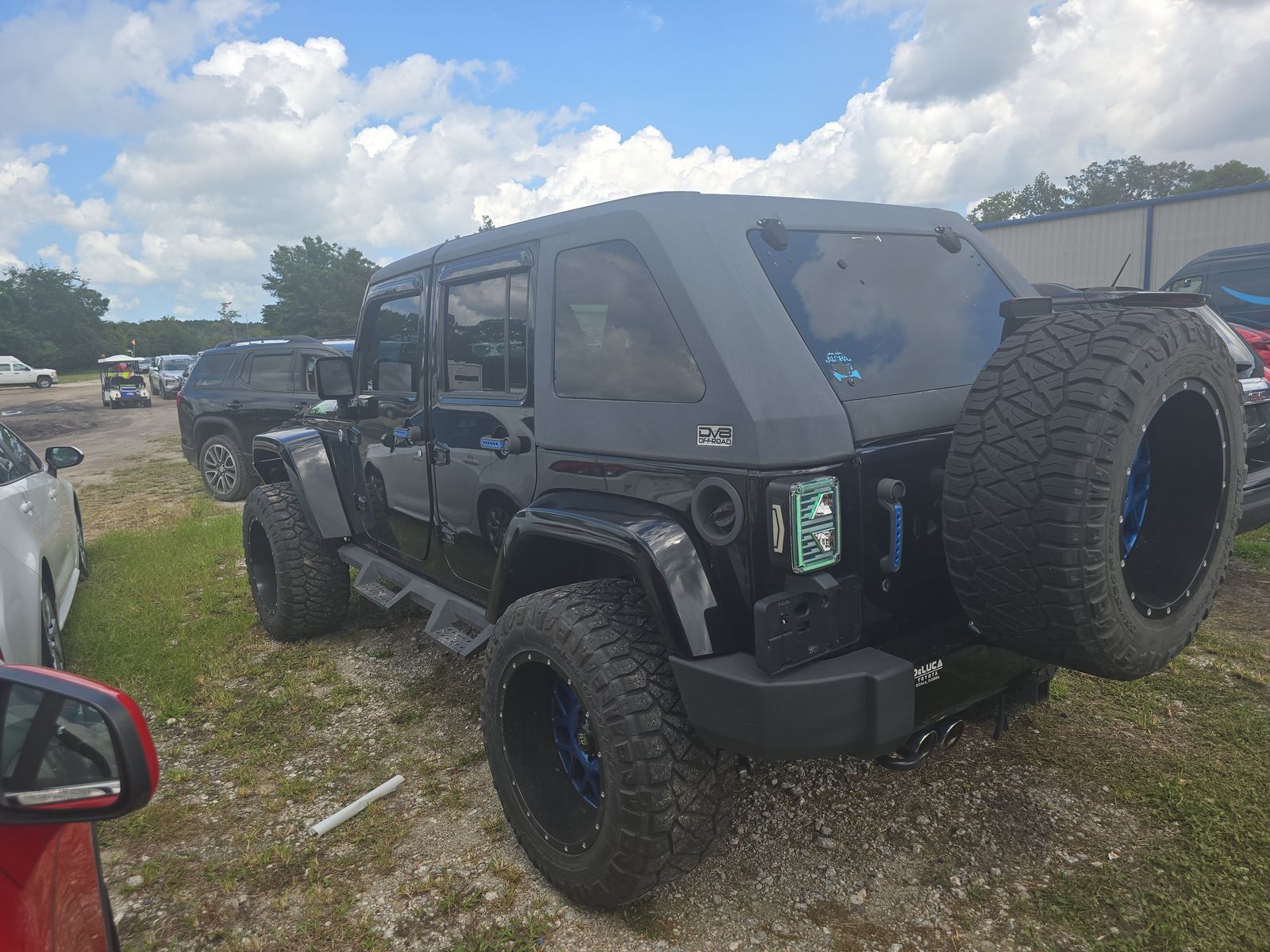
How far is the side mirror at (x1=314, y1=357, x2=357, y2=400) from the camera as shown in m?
4.28

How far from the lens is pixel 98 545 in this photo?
7.82 m

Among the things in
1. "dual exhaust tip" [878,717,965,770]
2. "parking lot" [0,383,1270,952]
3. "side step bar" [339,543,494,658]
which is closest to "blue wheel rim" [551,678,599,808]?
"parking lot" [0,383,1270,952]

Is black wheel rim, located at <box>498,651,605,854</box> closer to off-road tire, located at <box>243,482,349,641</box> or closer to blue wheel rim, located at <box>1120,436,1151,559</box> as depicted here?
blue wheel rim, located at <box>1120,436,1151,559</box>

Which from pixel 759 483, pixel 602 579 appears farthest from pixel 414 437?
pixel 759 483

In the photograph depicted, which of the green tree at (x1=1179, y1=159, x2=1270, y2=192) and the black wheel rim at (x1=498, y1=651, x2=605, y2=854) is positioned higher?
the green tree at (x1=1179, y1=159, x2=1270, y2=192)

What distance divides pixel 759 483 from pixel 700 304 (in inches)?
22.3

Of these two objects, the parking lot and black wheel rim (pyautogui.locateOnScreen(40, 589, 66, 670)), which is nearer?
the parking lot

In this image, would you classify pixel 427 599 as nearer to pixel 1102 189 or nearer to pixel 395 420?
pixel 395 420

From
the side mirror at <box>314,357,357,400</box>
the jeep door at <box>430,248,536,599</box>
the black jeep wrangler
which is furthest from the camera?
the side mirror at <box>314,357,357,400</box>

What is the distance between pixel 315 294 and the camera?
6750 centimetres

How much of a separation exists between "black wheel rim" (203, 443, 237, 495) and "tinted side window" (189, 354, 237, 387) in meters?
0.81

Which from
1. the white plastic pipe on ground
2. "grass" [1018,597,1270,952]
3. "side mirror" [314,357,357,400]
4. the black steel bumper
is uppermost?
"side mirror" [314,357,357,400]

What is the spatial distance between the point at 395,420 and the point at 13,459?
276cm

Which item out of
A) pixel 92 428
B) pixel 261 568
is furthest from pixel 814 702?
pixel 92 428
